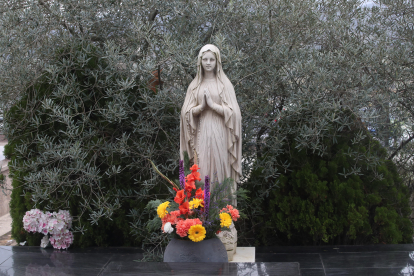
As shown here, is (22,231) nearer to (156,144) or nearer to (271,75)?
(156,144)

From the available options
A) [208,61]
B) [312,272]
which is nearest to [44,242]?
[208,61]

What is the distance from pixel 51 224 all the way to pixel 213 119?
2.55 m

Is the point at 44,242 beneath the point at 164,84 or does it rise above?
beneath

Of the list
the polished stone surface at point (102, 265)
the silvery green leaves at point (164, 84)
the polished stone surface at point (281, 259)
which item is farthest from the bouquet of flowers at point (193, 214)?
the silvery green leaves at point (164, 84)

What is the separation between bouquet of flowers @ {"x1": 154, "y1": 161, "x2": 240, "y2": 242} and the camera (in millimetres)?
3825

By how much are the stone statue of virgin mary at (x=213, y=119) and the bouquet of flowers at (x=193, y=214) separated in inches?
28.6

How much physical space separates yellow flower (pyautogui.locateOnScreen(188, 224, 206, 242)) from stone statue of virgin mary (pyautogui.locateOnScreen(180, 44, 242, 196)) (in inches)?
38.8

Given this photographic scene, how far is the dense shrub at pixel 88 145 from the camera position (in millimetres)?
5727

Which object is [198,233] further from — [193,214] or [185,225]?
[193,214]

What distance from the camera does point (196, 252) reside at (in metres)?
3.91

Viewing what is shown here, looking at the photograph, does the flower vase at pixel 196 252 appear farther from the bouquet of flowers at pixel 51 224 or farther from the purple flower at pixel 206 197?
the bouquet of flowers at pixel 51 224

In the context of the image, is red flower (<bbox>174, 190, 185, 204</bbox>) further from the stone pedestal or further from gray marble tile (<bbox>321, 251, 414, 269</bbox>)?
gray marble tile (<bbox>321, 251, 414, 269</bbox>)

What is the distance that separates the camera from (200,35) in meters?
6.16

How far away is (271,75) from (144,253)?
8.70ft
